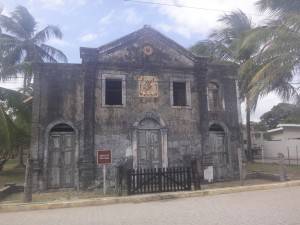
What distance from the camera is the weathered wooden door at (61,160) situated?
15.6 metres

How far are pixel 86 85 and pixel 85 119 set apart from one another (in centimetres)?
164

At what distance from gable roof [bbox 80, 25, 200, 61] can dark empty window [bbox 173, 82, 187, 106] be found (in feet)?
5.12

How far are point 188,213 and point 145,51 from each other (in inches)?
405

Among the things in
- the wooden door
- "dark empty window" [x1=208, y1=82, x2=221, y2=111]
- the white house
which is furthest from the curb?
the white house

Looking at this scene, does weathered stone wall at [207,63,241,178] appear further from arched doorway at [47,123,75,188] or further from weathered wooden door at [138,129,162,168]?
arched doorway at [47,123,75,188]

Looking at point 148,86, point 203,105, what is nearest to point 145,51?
point 148,86

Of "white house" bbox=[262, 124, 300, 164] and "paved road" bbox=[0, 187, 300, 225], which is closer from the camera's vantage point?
"paved road" bbox=[0, 187, 300, 225]

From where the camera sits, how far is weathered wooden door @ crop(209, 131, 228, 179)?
1778 centimetres

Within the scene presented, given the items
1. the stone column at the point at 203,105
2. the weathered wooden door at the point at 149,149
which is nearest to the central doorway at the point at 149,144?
the weathered wooden door at the point at 149,149

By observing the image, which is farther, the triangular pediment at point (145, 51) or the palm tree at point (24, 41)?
the palm tree at point (24, 41)

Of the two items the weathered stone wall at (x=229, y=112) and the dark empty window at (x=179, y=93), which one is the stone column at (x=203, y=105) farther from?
the dark empty window at (x=179, y=93)

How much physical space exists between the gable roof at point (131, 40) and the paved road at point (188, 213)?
831 cm

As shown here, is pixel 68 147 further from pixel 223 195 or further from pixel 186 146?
pixel 223 195

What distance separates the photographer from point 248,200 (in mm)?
10562
